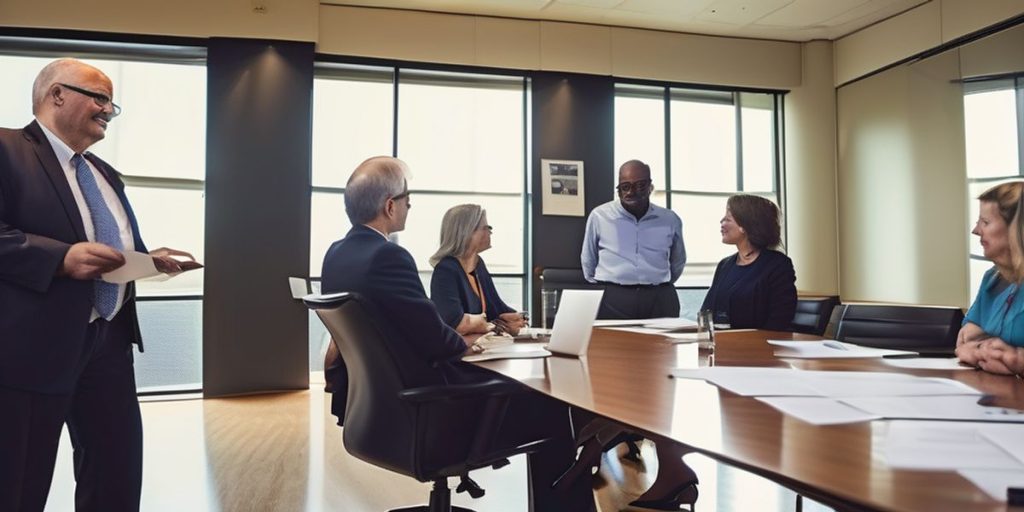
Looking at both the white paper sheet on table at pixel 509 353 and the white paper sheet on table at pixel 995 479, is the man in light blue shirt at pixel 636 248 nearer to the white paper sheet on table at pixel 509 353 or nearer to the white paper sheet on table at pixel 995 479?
the white paper sheet on table at pixel 509 353

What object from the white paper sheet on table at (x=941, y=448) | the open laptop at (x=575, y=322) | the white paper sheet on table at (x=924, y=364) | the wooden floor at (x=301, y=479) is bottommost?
the wooden floor at (x=301, y=479)

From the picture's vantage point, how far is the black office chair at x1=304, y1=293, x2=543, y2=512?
177cm

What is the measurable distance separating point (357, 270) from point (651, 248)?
2886 mm

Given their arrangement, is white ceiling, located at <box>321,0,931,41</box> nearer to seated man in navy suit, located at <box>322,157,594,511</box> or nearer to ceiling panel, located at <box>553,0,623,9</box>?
ceiling panel, located at <box>553,0,623,9</box>

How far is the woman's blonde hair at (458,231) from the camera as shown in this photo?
308 cm

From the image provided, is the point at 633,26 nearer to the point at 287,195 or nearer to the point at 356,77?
the point at 356,77

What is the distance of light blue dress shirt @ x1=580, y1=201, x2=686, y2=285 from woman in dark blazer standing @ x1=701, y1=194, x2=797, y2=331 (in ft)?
3.20

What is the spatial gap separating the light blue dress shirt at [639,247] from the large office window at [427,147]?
73.3 inches

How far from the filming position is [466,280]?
300 centimetres

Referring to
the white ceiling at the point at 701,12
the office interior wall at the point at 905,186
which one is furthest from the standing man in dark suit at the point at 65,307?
the office interior wall at the point at 905,186

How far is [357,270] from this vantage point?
184 cm

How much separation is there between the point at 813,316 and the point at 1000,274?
1040 mm

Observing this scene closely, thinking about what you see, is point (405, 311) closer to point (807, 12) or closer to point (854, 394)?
point (854, 394)

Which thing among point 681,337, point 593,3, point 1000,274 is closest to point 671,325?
point 681,337
